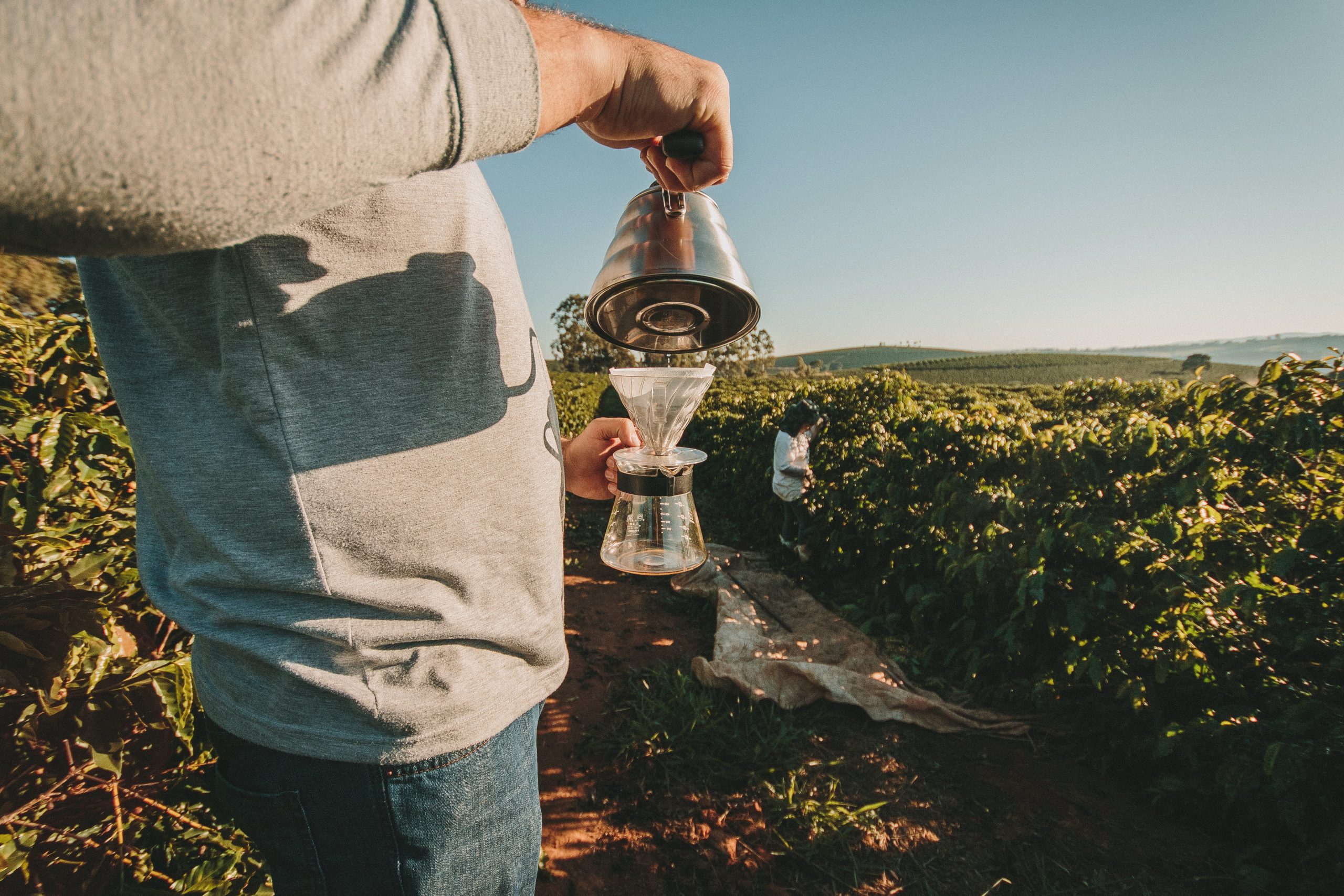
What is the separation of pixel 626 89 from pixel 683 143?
0.60ft

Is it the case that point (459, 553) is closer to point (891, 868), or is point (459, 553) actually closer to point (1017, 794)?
point (891, 868)

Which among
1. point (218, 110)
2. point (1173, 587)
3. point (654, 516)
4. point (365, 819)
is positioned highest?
point (218, 110)

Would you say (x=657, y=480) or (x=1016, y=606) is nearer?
(x=657, y=480)

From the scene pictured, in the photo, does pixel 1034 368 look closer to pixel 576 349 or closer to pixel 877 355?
pixel 877 355

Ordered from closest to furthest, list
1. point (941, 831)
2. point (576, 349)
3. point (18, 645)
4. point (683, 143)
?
1. point (683, 143)
2. point (18, 645)
3. point (941, 831)
4. point (576, 349)

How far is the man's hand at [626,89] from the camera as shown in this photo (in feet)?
2.28

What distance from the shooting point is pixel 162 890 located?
164 cm

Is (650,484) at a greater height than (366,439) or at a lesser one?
lesser

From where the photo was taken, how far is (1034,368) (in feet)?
228

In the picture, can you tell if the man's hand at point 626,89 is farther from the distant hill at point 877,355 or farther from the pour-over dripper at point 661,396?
the distant hill at point 877,355

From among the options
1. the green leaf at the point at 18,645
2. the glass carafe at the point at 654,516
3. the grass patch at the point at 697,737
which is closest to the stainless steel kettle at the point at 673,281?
the glass carafe at the point at 654,516

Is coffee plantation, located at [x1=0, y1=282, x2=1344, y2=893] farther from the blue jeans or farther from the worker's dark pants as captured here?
the worker's dark pants

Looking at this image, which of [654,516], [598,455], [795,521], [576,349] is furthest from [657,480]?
[576,349]

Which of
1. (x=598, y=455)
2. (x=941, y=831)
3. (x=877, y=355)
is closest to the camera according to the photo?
(x=598, y=455)
